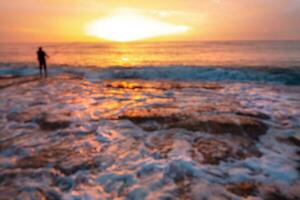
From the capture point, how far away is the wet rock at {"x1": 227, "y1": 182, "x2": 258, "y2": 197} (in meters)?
4.16

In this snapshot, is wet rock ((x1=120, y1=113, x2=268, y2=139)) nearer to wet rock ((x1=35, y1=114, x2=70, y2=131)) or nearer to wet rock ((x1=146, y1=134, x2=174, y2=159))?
wet rock ((x1=146, y1=134, x2=174, y2=159))

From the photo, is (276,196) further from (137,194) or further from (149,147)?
(149,147)

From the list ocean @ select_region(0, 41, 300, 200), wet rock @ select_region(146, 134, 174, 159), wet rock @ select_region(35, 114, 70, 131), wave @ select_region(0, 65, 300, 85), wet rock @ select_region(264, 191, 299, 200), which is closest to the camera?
wet rock @ select_region(264, 191, 299, 200)

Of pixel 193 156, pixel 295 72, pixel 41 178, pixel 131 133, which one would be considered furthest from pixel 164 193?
pixel 295 72

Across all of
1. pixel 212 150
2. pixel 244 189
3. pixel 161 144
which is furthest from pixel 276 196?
pixel 161 144

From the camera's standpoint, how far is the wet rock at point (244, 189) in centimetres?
416

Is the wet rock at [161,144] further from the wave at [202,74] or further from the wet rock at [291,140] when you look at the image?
A: the wave at [202,74]

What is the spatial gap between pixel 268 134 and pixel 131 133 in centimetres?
382

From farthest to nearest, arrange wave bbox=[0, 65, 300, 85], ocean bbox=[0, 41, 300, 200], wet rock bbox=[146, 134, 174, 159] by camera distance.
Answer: wave bbox=[0, 65, 300, 85]
wet rock bbox=[146, 134, 174, 159]
ocean bbox=[0, 41, 300, 200]

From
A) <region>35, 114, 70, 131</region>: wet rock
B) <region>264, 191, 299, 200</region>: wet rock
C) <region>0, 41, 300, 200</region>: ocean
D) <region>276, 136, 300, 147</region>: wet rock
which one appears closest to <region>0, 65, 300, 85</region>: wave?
<region>0, 41, 300, 200</region>: ocean

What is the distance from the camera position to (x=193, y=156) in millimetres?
5477

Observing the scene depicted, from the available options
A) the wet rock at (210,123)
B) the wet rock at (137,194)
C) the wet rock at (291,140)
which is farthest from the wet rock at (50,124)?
the wet rock at (291,140)

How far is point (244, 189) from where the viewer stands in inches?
169

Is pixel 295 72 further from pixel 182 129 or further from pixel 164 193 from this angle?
pixel 164 193
